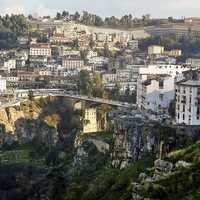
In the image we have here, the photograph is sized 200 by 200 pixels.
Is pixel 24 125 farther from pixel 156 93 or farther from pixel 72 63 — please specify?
pixel 72 63

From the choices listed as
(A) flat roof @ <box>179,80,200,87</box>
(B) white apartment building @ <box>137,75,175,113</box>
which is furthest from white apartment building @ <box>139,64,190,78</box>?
(A) flat roof @ <box>179,80,200,87</box>

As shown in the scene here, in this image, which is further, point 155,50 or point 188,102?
point 155,50

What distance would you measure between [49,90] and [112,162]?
29748 mm

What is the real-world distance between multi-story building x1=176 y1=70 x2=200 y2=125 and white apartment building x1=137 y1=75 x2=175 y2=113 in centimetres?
608

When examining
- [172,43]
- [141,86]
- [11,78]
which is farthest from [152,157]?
[172,43]

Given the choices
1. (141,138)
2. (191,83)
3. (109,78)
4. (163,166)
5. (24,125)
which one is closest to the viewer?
(163,166)

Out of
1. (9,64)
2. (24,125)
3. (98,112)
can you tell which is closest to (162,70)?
(98,112)

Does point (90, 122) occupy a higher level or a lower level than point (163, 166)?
lower

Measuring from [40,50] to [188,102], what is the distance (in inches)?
2278

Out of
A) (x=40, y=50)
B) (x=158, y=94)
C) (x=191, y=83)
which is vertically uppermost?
(x=191, y=83)

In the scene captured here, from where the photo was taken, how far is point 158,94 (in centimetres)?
4644

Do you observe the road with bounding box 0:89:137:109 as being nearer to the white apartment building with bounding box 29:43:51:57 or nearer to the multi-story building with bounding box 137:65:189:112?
the multi-story building with bounding box 137:65:189:112

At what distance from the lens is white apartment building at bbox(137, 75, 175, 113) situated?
45.6 meters

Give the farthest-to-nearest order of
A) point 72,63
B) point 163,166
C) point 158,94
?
point 72,63
point 158,94
point 163,166
